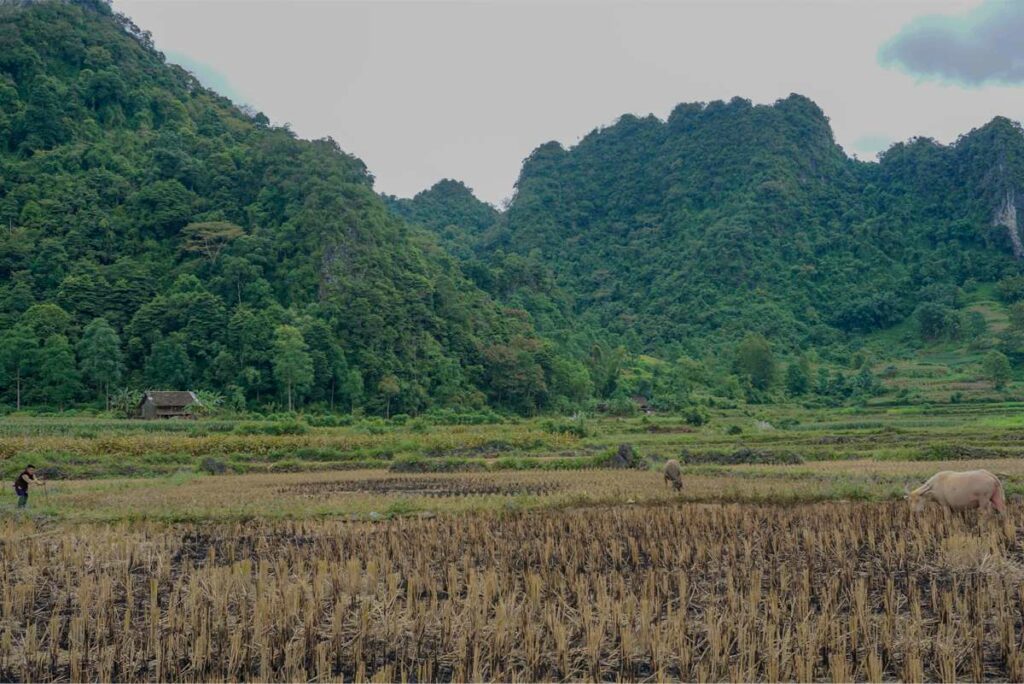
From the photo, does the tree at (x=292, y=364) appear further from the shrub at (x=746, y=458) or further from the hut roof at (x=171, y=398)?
the shrub at (x=746, y=458)

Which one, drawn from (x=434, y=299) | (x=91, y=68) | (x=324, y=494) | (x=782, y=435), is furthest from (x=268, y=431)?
(x=91, y=68)

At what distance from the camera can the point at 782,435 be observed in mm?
30547

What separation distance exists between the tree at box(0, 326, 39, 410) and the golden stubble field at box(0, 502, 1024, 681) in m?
34.5

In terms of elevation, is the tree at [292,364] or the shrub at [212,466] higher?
the tree at [292,364]

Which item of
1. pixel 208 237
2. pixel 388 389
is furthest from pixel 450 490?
pixel 208 237

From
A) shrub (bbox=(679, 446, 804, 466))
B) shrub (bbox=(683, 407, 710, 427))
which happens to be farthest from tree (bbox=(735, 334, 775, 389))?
shrub (bbox=(679, 446, 804, 466))

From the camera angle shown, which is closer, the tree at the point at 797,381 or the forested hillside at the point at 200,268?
the forested hillside at the point at 200,268

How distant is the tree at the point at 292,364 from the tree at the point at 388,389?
13.5ft

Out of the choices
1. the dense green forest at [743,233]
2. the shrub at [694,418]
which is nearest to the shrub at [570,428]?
the shrub at [694,418]

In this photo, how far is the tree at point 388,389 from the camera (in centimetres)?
4322

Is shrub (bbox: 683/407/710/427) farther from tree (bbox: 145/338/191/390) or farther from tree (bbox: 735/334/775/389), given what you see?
tree (bbox: 145/338/191/390)

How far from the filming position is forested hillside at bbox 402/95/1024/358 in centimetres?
7606

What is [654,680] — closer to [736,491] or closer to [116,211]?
[736,491]

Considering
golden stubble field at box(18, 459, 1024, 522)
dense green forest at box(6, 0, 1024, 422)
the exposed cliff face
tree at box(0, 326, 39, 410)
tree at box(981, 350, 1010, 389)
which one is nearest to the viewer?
golden stubble field at box(18, 459, 1024, 522)
